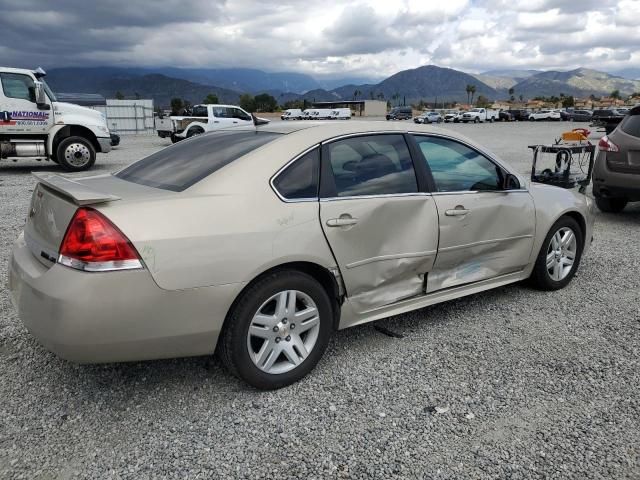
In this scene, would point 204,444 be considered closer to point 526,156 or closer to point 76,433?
point 76,433

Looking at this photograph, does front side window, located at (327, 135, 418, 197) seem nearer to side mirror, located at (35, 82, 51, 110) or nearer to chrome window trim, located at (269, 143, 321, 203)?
chrome window trim, located at (269, 143, 321, 203)

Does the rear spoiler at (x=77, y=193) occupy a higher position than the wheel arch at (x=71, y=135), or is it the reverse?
the rear spoiler at (x=77, y=193)

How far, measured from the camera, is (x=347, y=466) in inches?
95.3

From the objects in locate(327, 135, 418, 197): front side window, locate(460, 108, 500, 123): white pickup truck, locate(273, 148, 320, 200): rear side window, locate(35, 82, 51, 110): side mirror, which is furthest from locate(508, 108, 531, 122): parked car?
locate(273, 148, 320, 200): rear side window

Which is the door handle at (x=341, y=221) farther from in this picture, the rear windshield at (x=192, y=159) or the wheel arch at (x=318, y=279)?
the rear windshield at (x=192, y=159)

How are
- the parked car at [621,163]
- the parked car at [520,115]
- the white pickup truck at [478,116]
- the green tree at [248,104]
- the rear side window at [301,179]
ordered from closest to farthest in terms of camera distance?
the rear side window at [301,179]
the parked car at [621,163]
the white pickup truck at [478,116]
the parked car at [520,115]
the green tree at [248,104]

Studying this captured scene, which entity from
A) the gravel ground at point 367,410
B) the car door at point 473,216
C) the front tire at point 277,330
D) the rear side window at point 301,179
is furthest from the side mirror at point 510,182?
the front tire at point 277,330

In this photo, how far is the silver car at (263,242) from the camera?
8.25ft

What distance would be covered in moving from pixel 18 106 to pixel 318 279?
38.1ft

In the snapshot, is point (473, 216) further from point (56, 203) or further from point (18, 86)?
point (18, 86)

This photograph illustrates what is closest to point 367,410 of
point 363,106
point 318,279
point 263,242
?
point 318,279

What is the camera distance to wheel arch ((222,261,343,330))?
110 inches

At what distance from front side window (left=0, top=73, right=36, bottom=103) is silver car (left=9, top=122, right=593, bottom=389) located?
10.2 metres

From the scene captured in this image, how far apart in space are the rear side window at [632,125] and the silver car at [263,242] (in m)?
4.19
